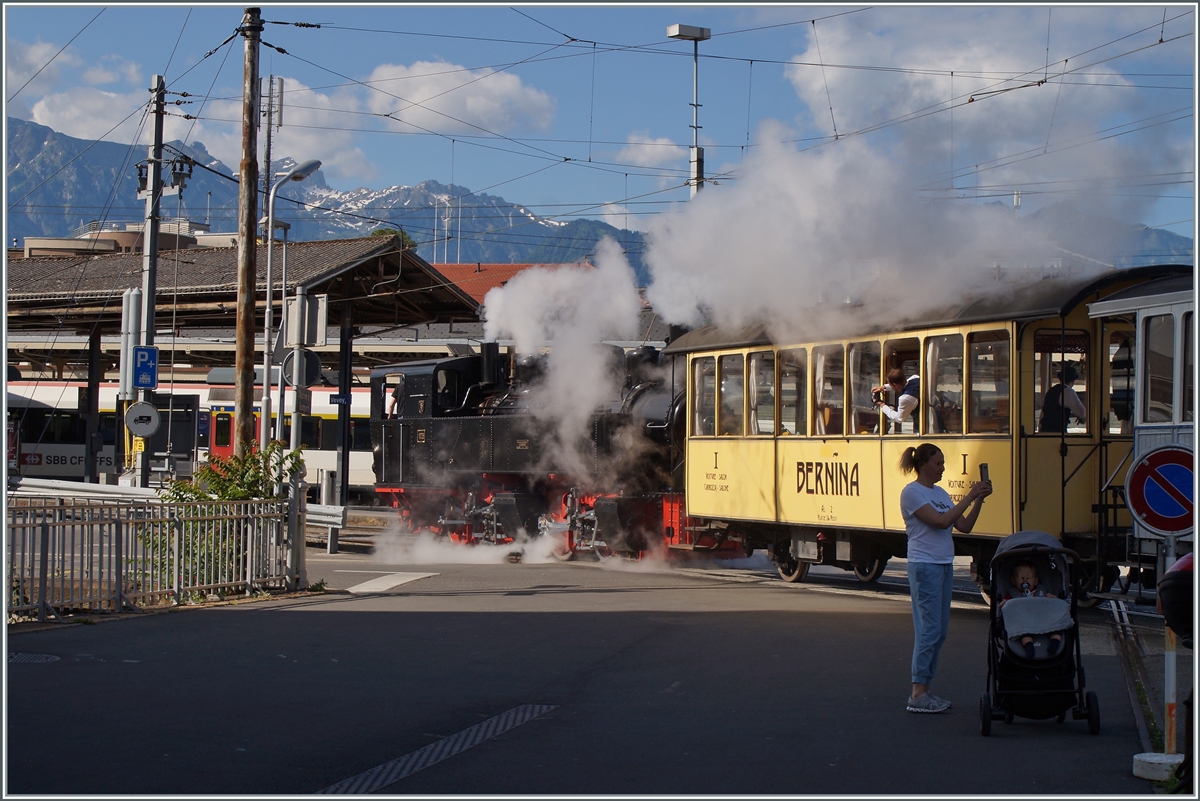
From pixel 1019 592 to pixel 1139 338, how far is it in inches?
161

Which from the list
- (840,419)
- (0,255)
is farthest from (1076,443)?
(0,255)

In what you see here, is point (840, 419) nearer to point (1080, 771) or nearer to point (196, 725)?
point (1080, 771)

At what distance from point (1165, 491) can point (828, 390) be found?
6.62m

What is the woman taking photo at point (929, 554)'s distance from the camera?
7203 mm

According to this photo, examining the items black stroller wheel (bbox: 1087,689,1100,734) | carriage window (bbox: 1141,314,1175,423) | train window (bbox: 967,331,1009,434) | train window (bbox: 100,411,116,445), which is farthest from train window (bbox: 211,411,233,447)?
black stroller wheel (bbox: 1087,689,1100,734)

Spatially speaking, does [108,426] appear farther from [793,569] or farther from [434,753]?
[434,753]

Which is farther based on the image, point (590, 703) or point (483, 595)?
point (483, 595)

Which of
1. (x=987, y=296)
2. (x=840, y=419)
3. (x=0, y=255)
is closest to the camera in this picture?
(x=0, y=255)

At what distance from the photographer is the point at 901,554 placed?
42.7 ft

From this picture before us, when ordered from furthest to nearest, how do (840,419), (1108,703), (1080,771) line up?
(840,419) < (1108,703) < (1080,771)

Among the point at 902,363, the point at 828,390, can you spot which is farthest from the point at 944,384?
the point at 828,390

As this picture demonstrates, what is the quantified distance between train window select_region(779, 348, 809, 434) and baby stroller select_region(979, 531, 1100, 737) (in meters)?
6.30

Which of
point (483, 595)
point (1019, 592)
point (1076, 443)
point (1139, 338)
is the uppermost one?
point (1139, 338)

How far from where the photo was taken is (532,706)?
7.61 metres
